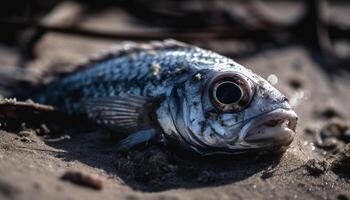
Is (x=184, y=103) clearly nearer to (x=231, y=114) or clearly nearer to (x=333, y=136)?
(x=231, y=114)

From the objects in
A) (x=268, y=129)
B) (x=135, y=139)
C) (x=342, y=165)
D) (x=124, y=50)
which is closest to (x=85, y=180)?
(x=135, y=139)

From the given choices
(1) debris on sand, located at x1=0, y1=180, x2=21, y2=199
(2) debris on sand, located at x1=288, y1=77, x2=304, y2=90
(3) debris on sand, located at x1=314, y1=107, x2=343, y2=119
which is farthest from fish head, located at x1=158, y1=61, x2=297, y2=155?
(2) debris on sand, located at x1=288, y1=77, x2=304, y2=90

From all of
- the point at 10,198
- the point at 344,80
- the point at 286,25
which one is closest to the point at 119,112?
the point at 10,198

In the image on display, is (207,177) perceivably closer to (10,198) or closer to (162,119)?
(162,119)

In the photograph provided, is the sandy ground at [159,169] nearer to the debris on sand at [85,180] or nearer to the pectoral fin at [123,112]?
the debris on sand at [85,180]

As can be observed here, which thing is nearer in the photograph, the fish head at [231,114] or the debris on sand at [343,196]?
the debris on sand at [343,196]

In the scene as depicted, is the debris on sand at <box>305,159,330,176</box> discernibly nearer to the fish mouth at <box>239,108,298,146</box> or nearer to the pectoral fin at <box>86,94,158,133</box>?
the fish mouth at <box>239,108,298,146</box>

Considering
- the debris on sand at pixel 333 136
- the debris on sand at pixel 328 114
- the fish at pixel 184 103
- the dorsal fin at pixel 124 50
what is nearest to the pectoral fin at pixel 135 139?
the fish at pixel 184 103
